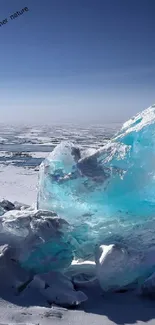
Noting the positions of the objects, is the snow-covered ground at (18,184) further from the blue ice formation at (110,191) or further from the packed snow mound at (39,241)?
the packed snow mound at (39,241)

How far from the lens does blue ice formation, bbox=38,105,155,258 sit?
13.7 ft

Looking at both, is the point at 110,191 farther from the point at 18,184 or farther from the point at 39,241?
the point at 18,184

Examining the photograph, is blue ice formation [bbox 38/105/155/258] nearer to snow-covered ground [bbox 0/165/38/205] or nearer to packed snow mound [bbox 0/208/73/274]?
packed snow mound [bbox 0/208/73/274]

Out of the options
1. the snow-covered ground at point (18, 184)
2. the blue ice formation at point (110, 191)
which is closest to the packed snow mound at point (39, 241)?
the blue ice formation at point (110, 191)

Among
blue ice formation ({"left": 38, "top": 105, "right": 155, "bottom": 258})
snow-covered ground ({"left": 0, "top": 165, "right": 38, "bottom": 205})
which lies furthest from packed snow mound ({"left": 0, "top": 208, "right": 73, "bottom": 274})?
snow-covered ground ({"left": 0, "top": 165, "right": 38, "bottom": 205})

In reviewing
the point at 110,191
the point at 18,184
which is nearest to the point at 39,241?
the point at 110,191

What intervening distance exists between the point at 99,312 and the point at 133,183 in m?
1.77

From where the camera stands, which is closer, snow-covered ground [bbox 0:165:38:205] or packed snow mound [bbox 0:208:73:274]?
packed snow mound [bbox 0:208:73:274]

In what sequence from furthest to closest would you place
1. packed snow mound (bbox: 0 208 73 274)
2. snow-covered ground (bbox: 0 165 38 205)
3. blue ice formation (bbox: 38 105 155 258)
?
snow-covered ground (bbox: 0 165 38 205)
blue ice formation (bbox: 38 105 155 258)
packed snow mound (bbox: 0 208 73 274)

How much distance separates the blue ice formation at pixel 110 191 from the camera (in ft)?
13.7

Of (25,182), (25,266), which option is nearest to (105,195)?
(25,266)

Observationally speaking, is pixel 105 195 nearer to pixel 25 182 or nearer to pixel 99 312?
pixel 99 312

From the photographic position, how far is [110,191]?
4379 millimetres

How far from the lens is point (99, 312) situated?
314 centimetres
